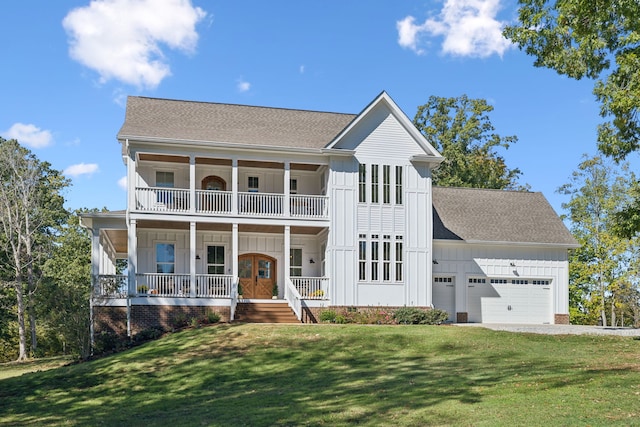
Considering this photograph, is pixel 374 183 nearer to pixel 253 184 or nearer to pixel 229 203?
pixel 253 184

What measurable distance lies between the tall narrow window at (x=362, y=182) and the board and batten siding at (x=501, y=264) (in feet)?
14.3

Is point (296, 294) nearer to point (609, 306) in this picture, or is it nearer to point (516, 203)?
point (516, 203)

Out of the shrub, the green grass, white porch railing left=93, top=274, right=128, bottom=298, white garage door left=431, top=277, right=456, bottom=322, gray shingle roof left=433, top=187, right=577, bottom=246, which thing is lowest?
the green grass

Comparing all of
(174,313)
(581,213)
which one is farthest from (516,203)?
(174,313)

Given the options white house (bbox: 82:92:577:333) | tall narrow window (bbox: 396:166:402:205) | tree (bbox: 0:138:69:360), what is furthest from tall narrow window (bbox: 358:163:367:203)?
tree (bbox: 0:138:69:360)

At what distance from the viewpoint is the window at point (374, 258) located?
27312mm

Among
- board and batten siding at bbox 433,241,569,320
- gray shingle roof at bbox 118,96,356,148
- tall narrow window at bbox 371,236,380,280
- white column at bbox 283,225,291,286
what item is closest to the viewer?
gray shingle roof at bbox 118,96,356,148

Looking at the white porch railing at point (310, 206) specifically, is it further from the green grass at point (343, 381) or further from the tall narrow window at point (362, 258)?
the green grass at point (343, 381)

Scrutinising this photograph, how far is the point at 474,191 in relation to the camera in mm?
34250

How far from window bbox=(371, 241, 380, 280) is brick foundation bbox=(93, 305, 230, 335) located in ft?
22.3

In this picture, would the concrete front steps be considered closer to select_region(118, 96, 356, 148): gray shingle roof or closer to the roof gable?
select_region(118, 96, 356, 148): gray shingle roof

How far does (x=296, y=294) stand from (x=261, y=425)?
14092 millimetres

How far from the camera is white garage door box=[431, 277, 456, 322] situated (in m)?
29.9

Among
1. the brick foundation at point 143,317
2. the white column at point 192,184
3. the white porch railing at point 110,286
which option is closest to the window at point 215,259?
the white column at point 192,184
